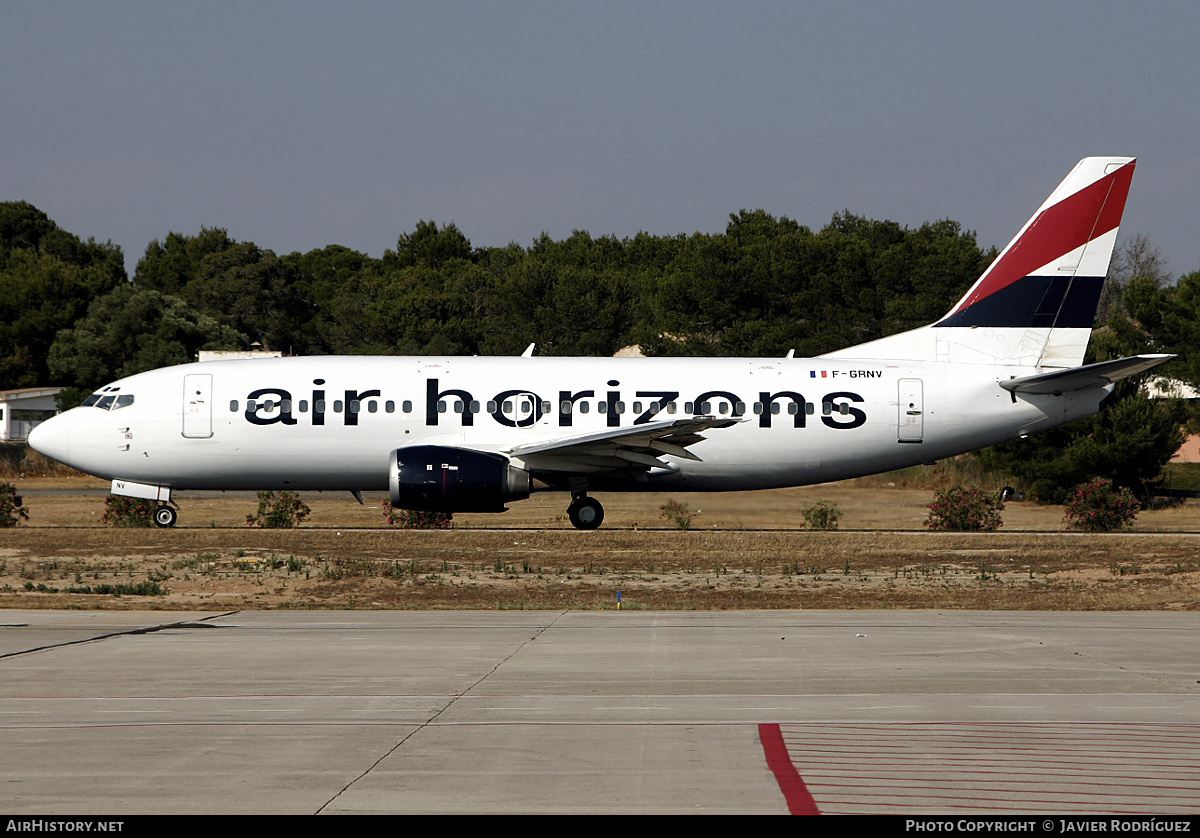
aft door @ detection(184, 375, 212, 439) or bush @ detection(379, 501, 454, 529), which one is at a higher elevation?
aft door @ detection(184, 375, 212, 439)

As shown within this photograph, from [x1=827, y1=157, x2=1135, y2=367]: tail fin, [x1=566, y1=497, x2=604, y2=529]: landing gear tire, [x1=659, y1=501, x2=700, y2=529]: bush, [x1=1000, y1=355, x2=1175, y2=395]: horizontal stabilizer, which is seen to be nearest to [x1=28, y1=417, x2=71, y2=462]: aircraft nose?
[x1=566, y1=497, x2=604, y2=529]: landing gear tire

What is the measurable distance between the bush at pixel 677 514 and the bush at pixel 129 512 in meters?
12.4

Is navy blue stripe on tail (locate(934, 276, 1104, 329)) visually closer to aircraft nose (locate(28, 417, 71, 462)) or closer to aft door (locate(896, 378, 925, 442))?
aft door (locate(896, 378, 925, 442))

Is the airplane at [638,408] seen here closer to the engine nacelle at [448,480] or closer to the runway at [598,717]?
the engine nacelle at [448,480]

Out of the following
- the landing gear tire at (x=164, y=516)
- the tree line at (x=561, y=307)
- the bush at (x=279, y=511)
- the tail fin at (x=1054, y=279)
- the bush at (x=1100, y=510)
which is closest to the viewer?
the landing gear tire at (x=164, y=516)

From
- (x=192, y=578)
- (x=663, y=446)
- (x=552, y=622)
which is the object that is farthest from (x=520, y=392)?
(x=552, y=622)

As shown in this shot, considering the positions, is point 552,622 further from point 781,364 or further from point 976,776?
point 781,364

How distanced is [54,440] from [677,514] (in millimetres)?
14555

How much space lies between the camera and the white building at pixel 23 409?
69.4 m

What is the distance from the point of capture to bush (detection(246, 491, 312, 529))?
3162 centimetres

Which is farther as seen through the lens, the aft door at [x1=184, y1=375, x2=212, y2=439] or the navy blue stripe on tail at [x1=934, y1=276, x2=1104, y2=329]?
the navy blue stripe on tail at [x1=934, y1=276, x2=1104, y2=329]

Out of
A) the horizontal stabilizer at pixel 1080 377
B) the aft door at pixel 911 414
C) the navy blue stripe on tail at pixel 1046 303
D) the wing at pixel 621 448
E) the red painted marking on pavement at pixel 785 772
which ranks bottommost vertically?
the red painted marking on pavement at pixel 785 772

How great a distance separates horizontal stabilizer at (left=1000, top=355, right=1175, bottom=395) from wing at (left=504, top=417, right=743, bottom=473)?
6.43 m

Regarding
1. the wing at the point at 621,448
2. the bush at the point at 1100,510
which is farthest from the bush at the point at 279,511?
the bush at the point at 1100,510
